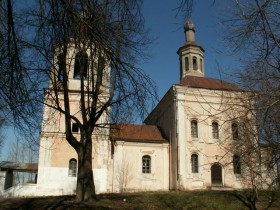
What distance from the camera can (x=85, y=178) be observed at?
15.0 metres

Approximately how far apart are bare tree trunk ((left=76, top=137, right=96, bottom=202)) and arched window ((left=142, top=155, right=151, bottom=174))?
13014 mm

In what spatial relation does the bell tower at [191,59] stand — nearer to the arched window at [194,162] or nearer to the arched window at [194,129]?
the arched window at [194,129]

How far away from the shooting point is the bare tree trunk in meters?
14.7

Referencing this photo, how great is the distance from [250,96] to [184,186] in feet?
63.4

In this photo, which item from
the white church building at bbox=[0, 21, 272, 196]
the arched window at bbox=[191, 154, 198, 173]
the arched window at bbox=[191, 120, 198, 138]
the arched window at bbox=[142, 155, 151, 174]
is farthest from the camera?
the arched window at bbox=[191, 120, 198, 138]

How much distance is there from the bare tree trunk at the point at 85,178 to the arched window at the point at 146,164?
1301cm

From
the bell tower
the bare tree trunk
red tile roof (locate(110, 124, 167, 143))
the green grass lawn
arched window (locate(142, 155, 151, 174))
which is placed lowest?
A: the green grass lawn

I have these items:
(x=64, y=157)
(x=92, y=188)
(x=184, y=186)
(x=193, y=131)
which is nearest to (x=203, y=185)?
(x=184, y=186)

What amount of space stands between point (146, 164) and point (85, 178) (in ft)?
44.2

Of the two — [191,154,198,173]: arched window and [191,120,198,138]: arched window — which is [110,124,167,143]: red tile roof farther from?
[191,154,198,173]: arched window

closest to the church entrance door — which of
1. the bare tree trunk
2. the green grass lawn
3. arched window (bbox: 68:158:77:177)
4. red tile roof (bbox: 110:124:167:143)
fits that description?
red tile roof (bbox: 110:124:167:143)

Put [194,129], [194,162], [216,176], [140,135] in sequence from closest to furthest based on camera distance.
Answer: [216,176]
[194,162]
[194,129]
[140,135]

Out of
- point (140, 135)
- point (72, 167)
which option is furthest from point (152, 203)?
point (140, 135)

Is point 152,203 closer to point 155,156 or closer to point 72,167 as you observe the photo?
point 72,167
